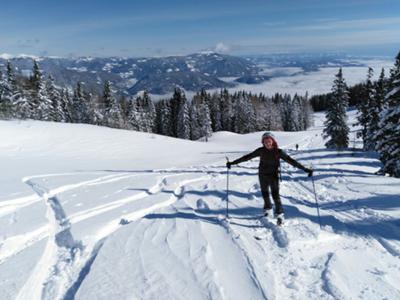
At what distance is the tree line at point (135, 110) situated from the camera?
52.3 meters

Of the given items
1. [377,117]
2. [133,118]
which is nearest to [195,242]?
[377,117]

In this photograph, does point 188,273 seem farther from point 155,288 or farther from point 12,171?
point 12,171

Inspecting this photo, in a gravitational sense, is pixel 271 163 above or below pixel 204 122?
above

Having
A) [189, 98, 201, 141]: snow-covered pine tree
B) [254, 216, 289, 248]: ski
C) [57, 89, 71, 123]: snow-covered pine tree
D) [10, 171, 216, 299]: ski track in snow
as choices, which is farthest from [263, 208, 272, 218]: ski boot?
[189, 98, 201, 141]: snow-covered pine tree

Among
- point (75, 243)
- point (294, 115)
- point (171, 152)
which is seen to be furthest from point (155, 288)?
point (294, 115)

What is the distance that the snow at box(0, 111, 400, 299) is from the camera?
4695 millimetres

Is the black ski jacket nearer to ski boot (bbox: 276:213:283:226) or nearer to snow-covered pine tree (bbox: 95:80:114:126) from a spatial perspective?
ski boot (bbox: 276:213:283:226)

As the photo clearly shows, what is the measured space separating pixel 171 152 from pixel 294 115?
3510 inches

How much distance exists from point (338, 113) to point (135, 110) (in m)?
42.5

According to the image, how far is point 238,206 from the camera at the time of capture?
29.7ft

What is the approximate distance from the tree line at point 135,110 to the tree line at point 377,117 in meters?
32.3

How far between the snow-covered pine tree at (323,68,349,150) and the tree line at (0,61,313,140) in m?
31.7

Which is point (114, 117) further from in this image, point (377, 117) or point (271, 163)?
point (271, 163)

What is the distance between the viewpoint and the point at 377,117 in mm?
37625
